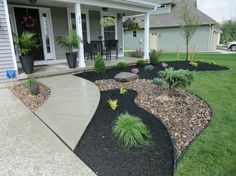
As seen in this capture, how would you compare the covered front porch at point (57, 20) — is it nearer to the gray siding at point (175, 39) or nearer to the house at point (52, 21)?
the house at point (52, 21)

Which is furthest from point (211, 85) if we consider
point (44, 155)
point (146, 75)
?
point (44, 155)

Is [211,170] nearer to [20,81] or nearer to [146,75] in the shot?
[146,75]

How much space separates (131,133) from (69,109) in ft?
5.22

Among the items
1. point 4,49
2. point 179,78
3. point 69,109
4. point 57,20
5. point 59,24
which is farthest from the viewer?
point 59,24

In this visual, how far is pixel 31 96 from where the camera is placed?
4715 millimetres

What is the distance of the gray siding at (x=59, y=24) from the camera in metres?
8.29

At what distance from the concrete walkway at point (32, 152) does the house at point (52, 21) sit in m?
2.96

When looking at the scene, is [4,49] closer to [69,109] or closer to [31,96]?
[31,96]

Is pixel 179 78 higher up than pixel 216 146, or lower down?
higher up

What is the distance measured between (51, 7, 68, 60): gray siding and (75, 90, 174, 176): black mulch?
20.3ft

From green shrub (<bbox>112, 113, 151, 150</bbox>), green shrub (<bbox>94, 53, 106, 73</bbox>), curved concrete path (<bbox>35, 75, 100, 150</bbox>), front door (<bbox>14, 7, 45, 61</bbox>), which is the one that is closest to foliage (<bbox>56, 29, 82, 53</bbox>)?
green shrub (<bbox>94, 53, 106, 73</bbox>)

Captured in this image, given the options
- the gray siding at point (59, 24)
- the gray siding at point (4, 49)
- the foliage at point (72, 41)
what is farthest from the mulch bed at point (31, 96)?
the gray siding at point (59, 24)

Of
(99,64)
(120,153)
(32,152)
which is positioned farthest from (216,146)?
(99,64)

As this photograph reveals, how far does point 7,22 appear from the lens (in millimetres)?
5402
